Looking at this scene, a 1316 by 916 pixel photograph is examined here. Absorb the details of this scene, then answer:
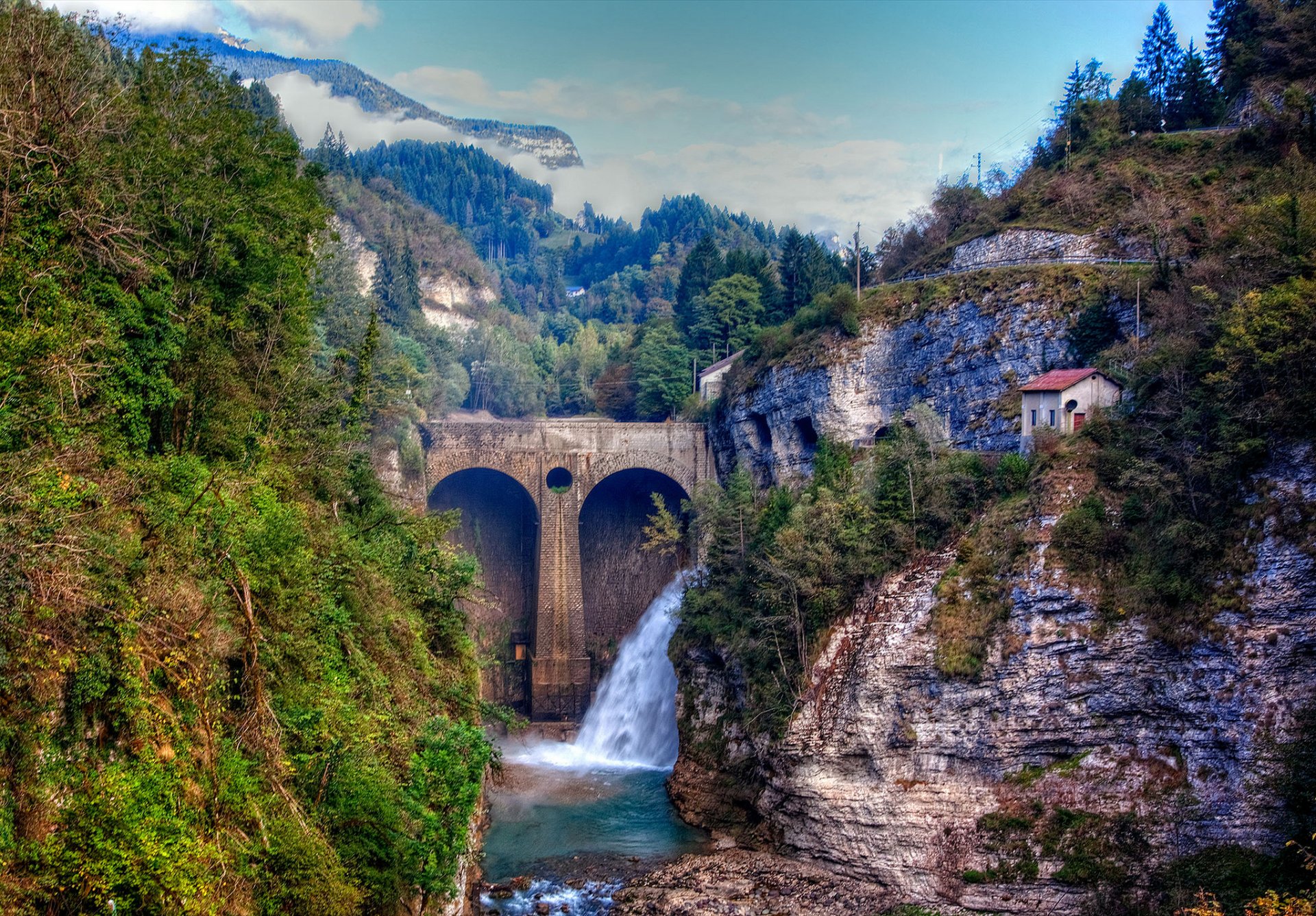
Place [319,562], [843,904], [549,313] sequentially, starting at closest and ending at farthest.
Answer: [319,562], [843,904], [549,313]

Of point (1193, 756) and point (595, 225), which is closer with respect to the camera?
point (1193, 756)

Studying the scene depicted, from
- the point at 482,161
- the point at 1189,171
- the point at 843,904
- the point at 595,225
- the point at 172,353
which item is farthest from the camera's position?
the point at 595,225

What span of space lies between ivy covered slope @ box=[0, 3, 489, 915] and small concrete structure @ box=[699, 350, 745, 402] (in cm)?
2609

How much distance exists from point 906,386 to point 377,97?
460 ft

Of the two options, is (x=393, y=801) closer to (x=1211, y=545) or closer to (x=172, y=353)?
(x=172, y=353)

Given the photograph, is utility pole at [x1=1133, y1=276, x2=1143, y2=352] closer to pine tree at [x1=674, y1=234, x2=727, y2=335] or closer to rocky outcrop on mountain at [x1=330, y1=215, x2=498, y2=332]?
pine tree at [x1=674, y1=234, x2=727, y2=335]

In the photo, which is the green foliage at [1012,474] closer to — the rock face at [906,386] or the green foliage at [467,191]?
the rock face at [906,386]

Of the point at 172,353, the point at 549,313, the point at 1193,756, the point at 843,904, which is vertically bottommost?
the point at 843,904

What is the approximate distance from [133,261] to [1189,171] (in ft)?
108

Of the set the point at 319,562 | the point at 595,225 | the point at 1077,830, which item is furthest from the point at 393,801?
the point at 595,225

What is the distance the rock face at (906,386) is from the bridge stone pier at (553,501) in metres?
3.76

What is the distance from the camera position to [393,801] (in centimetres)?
1441

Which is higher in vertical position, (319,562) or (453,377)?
(453,377)

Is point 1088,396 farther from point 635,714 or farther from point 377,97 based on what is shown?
point 377,97
